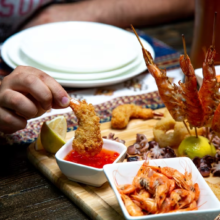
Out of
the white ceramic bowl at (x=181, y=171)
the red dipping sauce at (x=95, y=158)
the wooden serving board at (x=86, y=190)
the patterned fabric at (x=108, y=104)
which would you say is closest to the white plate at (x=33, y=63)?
the patterned fabric at (x=108, y=104)

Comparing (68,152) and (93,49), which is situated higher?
(93,49)

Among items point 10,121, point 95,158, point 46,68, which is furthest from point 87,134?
point 46,68

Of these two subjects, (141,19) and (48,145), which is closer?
(48,145)

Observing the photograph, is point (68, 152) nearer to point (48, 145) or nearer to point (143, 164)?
point (48, 145)

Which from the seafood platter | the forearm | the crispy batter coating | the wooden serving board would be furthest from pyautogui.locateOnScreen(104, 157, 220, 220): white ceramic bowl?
the forearm

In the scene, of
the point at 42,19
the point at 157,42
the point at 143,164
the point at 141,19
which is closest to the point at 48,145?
the point at 143,164

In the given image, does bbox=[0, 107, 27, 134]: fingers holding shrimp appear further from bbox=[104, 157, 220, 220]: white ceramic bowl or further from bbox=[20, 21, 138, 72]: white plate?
bbox=[20, 21, 138, 72]: white plate
